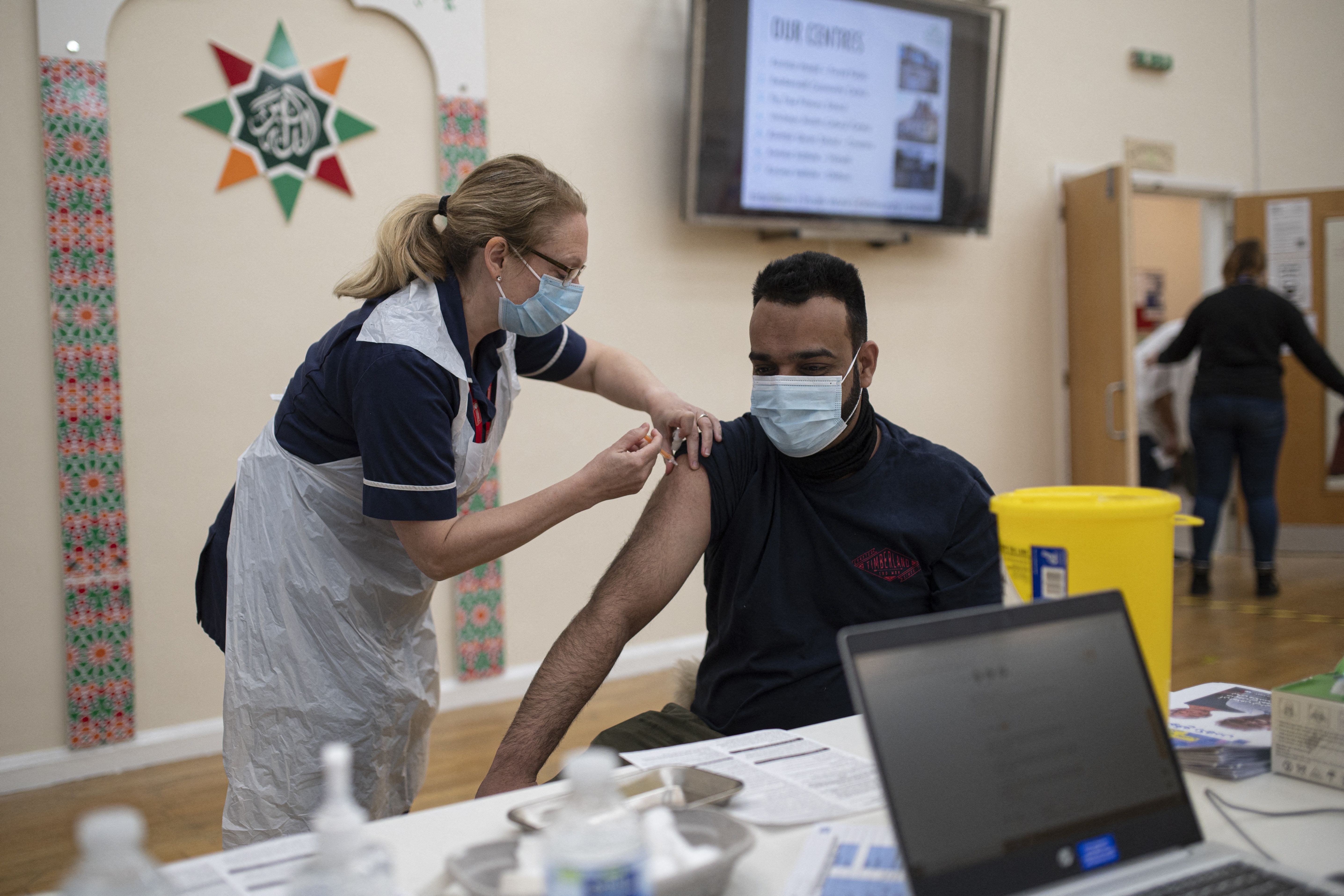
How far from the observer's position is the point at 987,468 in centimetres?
459


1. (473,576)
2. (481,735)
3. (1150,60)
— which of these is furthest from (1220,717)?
(1150,60)

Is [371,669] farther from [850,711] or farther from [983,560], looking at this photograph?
[983,560]

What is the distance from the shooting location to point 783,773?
1014 millimetres

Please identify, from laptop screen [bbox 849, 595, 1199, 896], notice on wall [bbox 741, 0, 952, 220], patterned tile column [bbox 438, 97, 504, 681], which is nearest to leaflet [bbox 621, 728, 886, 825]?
laptop screen [bbox 849, 595, 1199, 896]

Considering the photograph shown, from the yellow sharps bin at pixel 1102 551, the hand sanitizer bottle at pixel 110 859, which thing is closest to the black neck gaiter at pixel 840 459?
the yellow sharps bin at pixel 1102 551

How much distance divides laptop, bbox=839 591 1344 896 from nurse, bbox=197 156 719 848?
77cm

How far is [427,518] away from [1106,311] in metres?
3.99

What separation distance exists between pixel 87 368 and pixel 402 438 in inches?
71.9

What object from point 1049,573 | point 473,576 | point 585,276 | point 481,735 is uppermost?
point 585,276

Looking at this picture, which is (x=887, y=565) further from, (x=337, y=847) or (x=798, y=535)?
(x=337, y=847)

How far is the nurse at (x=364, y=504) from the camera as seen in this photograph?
148 cm

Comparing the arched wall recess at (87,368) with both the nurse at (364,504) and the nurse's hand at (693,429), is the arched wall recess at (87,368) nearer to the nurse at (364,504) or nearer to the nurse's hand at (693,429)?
the nurse at (364,504)

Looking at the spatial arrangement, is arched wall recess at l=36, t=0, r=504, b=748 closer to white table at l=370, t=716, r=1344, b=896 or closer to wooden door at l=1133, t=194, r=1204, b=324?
white table at l=370, t=716, r=1344, b=896

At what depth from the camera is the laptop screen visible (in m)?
0.71
